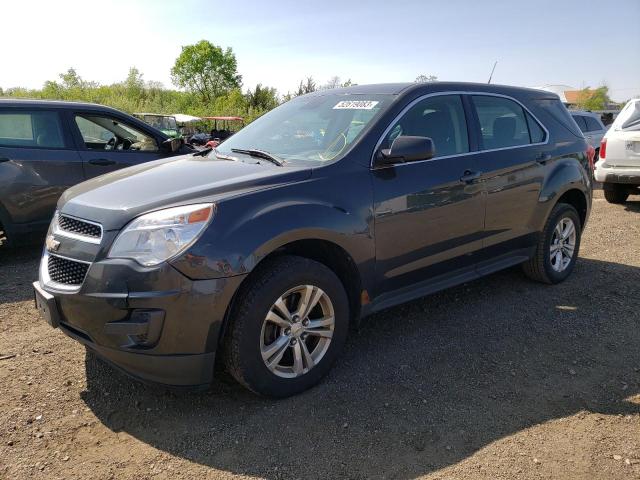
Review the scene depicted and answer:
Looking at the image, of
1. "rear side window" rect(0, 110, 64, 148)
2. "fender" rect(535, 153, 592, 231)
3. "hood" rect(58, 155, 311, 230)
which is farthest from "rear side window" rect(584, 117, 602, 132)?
"hood" rect(58, 155, 311, 230)

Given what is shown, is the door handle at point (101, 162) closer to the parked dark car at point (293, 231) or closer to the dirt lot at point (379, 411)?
the dirt lot at point (379, 411)

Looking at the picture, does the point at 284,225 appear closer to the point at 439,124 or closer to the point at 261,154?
the point at 261,154

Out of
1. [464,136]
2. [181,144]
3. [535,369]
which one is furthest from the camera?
[181,144]

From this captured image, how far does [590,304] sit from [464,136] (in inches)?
75.0

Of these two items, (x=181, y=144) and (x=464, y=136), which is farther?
(x=181, y=144)

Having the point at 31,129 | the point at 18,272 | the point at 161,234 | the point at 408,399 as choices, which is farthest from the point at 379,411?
the point at 31,129

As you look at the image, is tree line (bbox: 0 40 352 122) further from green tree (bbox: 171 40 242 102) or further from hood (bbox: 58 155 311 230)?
hood (bbox: 58 155 311 230)

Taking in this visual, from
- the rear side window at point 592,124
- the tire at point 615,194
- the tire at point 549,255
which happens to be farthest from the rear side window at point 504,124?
the rear side window at point 592,124

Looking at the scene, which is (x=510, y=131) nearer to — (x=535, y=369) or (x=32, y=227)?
(x=535, y=369)

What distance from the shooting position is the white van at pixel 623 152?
27.5ft

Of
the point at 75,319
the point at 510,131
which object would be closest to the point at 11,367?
the point at 75,319

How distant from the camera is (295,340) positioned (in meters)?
2.90

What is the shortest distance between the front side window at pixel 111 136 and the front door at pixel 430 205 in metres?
4.03

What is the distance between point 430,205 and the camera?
349 cm
